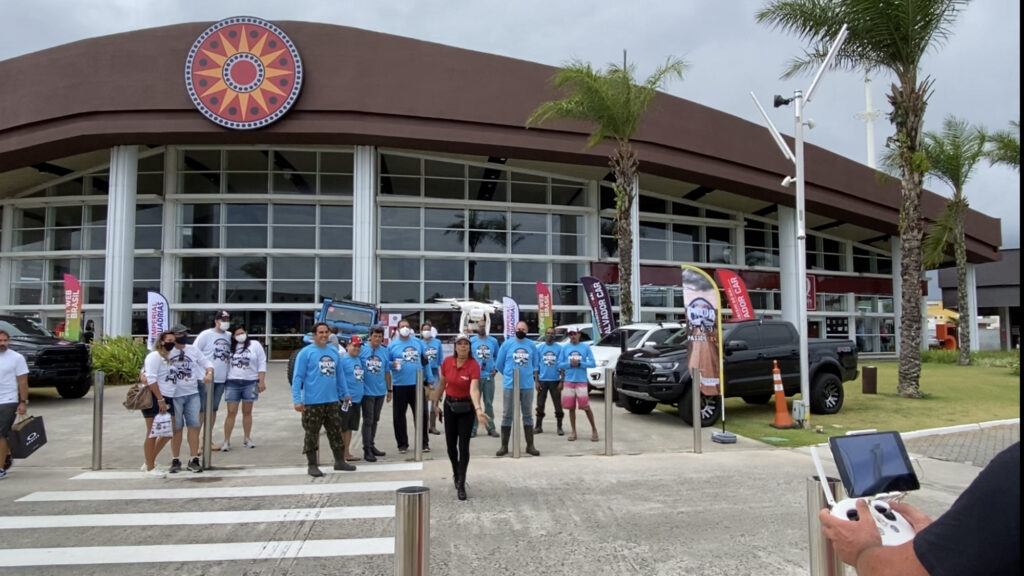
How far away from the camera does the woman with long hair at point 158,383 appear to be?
7.54 metres

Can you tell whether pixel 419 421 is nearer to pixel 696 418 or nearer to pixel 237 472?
pixel 237 472

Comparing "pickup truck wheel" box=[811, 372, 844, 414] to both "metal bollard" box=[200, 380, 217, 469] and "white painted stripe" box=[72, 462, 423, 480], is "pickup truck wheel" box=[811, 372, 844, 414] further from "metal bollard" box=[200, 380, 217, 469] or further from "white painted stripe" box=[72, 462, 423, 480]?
"metal bollard" box=[200, 380, 217, 469]

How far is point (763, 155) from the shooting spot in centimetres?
2709

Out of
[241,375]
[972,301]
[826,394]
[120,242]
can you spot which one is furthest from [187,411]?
[972,301]

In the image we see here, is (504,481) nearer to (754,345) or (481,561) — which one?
(481,561)

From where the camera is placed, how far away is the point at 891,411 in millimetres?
12656

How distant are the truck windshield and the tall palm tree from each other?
29.1m

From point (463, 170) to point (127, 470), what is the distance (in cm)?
2020

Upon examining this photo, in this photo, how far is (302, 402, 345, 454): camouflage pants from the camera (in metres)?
7.55

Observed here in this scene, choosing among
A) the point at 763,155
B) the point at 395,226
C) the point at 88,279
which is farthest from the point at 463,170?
the point at 88,279

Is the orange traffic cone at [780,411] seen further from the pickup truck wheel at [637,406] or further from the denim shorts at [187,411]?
the denim shorts at [187,411]

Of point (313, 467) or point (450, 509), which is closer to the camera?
point (450, 509)

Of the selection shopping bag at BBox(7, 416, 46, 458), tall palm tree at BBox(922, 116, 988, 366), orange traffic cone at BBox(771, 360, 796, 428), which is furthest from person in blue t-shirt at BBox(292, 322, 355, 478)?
tall palm tree at BBox(922, 116, 988, 366)

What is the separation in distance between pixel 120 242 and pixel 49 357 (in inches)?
473
